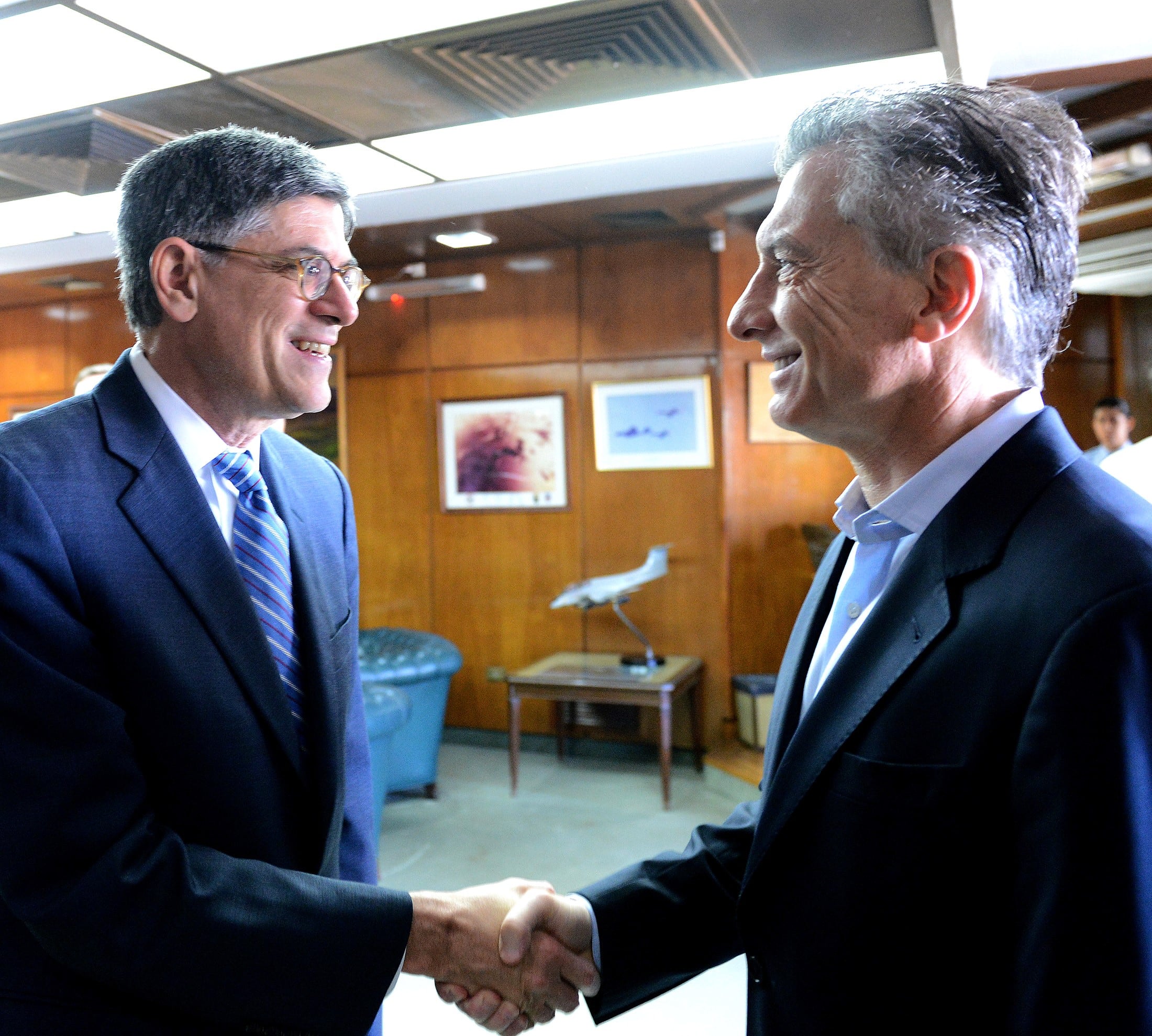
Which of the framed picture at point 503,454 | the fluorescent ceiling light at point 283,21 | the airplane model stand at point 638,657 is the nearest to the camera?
the fluorescent ceiling light at point 283,21

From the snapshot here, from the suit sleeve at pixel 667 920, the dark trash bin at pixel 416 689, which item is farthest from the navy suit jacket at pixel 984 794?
the dark trash bin at pixel 416 689

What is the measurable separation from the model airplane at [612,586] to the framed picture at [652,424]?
2.17 feet

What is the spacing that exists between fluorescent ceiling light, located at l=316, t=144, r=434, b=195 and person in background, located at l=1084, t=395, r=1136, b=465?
3.94 metres

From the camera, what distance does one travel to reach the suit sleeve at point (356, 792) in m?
1.57

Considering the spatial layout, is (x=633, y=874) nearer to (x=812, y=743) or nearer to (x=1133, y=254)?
(x=812, y=743)

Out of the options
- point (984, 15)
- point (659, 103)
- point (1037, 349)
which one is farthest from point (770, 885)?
point (659, 103)

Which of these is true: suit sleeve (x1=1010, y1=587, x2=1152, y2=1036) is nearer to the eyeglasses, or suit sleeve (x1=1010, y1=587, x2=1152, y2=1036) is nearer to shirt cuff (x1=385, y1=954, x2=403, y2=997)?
shirt cuff (x1=385, y1=954, x2=403, y2=997)

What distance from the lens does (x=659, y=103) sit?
142 inches

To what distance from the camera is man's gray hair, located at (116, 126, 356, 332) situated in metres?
1.41

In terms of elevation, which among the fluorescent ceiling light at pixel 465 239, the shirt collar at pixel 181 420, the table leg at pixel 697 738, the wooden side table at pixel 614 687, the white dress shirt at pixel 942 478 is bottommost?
the table leg at pixel 697 738

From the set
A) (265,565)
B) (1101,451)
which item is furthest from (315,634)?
(1101,451)

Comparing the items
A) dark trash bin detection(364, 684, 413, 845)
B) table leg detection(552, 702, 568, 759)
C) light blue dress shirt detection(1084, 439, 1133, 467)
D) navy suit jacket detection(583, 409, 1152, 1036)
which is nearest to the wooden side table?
table leg detection(552, 702, 568, 759)

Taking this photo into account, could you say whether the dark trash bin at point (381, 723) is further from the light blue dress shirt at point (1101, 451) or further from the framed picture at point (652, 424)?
the light blue dress shirt at point (1101, 451)

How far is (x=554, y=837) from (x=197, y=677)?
3757 millimetres
